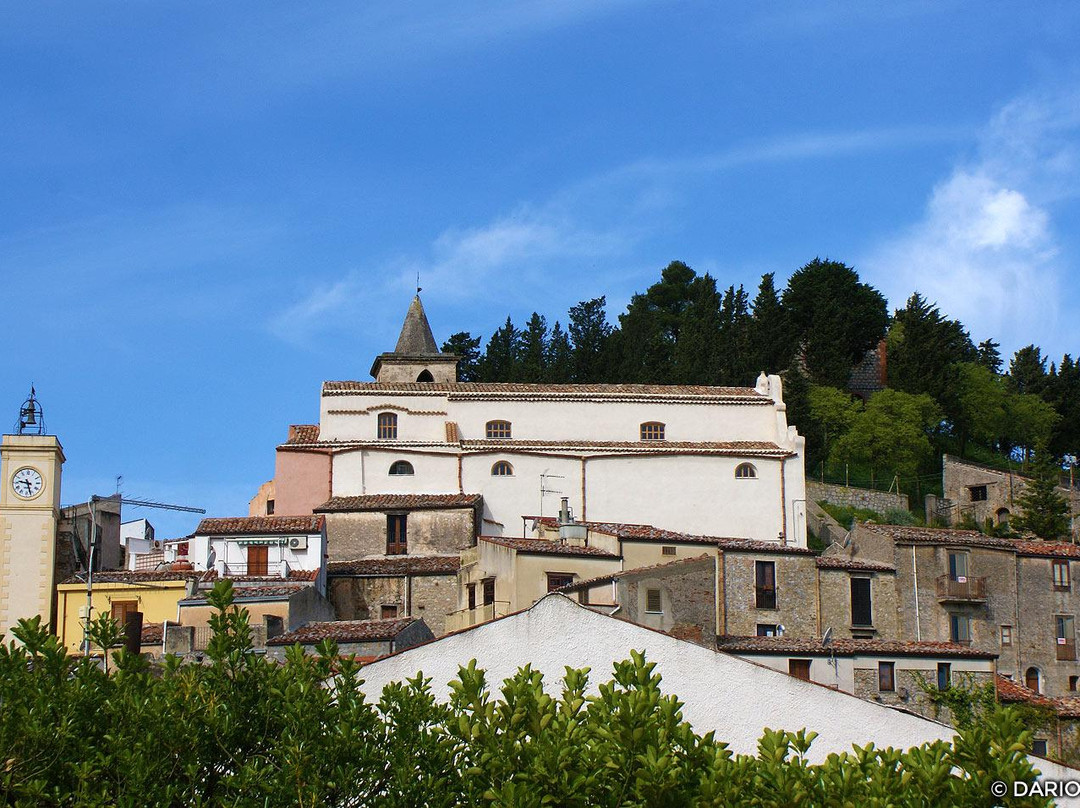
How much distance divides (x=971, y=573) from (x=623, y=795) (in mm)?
29505

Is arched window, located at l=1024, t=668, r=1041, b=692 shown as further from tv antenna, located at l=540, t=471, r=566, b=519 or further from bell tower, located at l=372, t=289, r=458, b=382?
bell tower, located at l=372, t=289, r=458, b=382

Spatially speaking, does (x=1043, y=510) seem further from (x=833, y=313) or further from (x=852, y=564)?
(x=833, y=313)

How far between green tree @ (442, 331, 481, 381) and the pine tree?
27752mm

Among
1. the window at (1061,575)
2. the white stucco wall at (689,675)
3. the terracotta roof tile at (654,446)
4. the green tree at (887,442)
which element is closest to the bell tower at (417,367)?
the terracotta roof tile at (654,446)

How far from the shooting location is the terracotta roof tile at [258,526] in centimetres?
4025

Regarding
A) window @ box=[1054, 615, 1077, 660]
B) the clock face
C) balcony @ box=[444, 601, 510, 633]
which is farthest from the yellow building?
window @ box=[1054, 615, 1077, 660]

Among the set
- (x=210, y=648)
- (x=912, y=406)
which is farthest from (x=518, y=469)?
(x=210, y=648)

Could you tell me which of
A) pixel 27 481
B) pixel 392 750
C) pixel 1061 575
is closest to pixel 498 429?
pixel 27 481

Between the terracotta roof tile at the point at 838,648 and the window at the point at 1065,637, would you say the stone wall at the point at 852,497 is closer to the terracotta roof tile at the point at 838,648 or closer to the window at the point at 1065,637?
the window at the point at 1065,637

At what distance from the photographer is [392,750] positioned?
1451cm

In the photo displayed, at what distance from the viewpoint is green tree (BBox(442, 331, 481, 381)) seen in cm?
7150

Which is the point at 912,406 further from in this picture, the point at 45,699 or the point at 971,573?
the point at 45,699

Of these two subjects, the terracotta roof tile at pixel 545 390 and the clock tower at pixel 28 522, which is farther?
the terracotta roof tile at pixel 545 390

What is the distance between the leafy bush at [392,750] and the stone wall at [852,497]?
41397 millimetres
